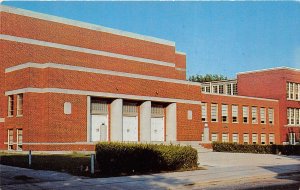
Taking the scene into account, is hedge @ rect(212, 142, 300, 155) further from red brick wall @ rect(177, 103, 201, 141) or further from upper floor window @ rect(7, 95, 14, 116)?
upper floor window @ rect(7, 95, 14, 116)

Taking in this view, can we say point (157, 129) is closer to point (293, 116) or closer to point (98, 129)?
point (98, 129)

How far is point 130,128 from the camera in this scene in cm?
4066

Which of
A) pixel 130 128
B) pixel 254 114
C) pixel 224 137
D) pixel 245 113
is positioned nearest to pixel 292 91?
pixel 254 114

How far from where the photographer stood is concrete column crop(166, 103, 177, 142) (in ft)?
140

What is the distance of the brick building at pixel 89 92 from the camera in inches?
1316

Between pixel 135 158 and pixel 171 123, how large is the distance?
2320 cm

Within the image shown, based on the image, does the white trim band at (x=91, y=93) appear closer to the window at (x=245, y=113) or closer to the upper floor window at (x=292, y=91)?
the window at (x=245, y=113)

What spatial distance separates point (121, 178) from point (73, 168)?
155 inches

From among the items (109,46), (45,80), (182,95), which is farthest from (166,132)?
(45,80)

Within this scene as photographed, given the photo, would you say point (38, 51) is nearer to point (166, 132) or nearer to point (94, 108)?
point (94, 108)

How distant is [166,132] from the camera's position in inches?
1706

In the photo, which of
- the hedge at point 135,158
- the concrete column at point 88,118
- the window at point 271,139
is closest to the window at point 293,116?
the window at point 271,139

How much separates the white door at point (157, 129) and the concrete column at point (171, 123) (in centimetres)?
54

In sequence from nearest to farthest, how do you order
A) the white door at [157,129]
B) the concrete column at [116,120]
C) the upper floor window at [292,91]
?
the concrete column at [116,120] < the white door at [157,129] < the upper floor window at [292,91]
